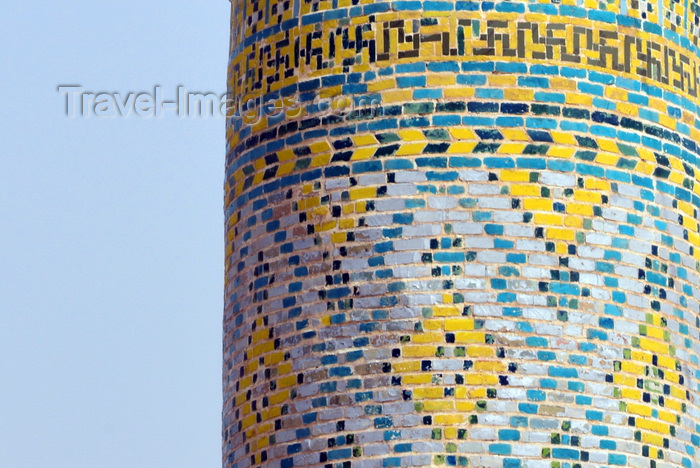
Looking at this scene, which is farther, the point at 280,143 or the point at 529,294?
the point at 280,143

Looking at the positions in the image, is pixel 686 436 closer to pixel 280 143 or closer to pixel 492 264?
pixel 492 264

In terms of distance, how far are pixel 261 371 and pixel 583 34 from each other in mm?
2185

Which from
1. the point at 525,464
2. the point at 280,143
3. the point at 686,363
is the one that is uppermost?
the point at 280,143

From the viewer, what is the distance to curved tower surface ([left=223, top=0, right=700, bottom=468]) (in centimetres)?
888

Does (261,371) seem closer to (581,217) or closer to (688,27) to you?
(581,217)

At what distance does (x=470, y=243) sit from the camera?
904cm

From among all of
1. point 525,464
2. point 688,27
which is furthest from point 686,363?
point 688,27

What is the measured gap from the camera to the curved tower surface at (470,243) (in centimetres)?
888

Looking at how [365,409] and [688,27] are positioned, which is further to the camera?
[688,27]

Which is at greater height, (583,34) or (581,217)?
(583,34)

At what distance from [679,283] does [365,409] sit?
5.35 feet

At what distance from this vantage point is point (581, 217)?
9141 mm

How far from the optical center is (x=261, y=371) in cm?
938

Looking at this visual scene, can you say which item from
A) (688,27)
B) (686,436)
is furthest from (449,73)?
(686,436)
